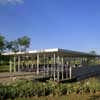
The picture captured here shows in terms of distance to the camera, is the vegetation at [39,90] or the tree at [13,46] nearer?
the vegetation at [39,90]

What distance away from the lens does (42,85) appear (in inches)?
238

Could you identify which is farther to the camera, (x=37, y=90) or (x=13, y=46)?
(x=13, y=46)

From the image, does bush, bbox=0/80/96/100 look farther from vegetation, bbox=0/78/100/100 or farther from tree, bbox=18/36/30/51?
tree, bbox=18/36/30/51

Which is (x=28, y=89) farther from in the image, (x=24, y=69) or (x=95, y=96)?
(x=24, y=69)

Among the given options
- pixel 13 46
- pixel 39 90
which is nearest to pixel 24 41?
pixel 13 46

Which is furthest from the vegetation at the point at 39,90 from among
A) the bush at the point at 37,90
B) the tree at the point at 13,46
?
the tree at the point at 13,46

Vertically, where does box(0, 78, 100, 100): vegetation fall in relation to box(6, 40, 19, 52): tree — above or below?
below

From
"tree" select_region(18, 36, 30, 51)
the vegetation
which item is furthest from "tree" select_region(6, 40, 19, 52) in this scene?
the vegetation

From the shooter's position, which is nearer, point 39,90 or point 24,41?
point 39,90

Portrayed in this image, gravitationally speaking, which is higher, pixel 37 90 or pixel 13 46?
pixel 13 46

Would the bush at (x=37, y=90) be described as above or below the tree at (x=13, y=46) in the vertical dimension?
below

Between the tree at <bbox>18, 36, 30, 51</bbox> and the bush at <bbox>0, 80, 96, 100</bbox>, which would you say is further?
the tree at <bbox>18, 36, 30, 51</bbox>

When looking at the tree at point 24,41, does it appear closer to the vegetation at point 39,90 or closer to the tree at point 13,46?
the tree at point 13,46

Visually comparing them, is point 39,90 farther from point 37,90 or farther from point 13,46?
point 13,46
